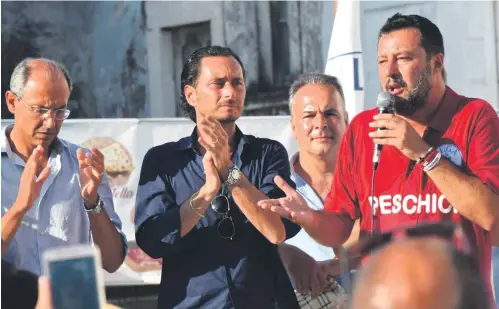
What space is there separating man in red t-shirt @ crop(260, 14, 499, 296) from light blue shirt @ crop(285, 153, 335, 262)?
0.48 meters

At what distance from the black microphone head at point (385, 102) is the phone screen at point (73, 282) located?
1.25 meters

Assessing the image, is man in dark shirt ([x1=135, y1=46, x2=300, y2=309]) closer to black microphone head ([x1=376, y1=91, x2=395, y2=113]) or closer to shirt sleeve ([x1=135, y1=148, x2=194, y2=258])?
shirt sleeve ([x1=135, y1=148, x2=194, y2=258])

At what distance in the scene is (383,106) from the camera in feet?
10.5

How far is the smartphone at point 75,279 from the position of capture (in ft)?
7.07

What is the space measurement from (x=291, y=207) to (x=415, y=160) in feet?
1.28

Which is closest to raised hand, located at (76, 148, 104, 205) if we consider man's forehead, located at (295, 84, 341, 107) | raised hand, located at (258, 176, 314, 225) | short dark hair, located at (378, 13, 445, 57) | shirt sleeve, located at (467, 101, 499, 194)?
raised hand, located at (258, 176, 314, 225)

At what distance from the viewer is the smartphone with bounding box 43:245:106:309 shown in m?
2.16

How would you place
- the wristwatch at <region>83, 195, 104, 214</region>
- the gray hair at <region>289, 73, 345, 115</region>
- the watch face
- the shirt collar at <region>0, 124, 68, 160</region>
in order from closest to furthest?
the watch face → the wristwatch at <region>83, 195, 104, 214</region> → the shirt collar at <region>0, 124, 68, 160</region> → the gray hair at <region>289, 73, 345, 115</region>

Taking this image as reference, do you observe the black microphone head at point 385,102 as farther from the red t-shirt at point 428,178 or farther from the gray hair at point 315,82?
the gray hair at point 315,82

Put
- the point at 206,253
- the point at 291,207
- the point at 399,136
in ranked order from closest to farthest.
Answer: the point at 399,136 < the point at 291,207 < the point at 206,253

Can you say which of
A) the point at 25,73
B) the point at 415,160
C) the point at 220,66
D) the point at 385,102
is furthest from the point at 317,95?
the point at 25,73

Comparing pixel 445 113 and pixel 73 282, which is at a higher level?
pixel 445 113

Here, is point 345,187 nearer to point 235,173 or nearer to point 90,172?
point 235,173

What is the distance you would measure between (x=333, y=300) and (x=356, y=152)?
59cm
